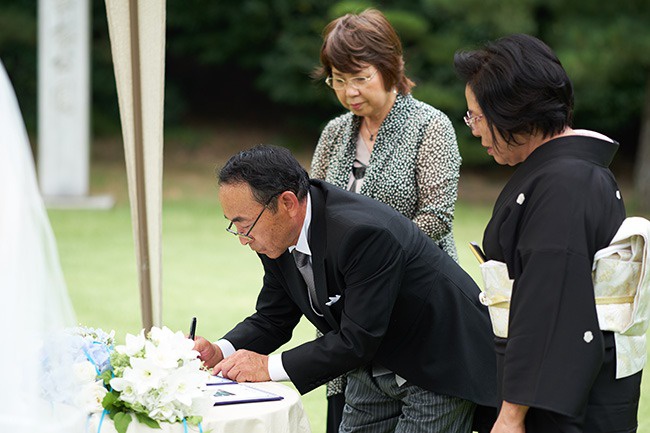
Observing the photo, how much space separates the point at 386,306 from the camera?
2.89 m

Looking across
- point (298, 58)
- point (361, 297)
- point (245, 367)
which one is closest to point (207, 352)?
point (245, 367)

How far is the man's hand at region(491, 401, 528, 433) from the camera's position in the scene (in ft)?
8.08

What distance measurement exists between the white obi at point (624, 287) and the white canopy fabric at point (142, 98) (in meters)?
1.37

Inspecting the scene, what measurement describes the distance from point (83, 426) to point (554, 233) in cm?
119

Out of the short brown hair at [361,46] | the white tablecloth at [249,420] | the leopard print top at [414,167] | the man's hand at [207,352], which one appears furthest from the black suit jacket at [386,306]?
the short brown hair at [361,46]

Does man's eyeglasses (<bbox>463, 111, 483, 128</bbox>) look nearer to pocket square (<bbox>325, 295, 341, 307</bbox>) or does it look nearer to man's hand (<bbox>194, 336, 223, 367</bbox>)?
pocket square (<bbox>325, 295, 341, 307</bbox>)

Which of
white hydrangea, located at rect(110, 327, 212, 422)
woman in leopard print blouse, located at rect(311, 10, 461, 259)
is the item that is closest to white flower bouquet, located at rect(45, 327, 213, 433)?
white hydrangea, located at rect(110, 327, 212, 422)

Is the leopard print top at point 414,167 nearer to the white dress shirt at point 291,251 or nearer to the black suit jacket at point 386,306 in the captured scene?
the black suit jacket at point 386,306

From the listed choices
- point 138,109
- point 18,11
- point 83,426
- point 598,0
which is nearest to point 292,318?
point 138,109

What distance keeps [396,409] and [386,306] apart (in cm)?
53

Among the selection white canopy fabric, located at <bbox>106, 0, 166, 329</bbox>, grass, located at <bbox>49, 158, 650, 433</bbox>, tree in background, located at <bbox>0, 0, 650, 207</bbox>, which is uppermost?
white canopy fabric, located at <bbox>106, 0, 166, 329</bbox>

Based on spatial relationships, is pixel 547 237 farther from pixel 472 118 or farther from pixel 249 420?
pixel 249 420

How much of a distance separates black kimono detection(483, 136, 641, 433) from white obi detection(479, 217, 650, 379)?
2 centimetres

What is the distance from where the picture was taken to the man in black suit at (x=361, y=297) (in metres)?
2.89
